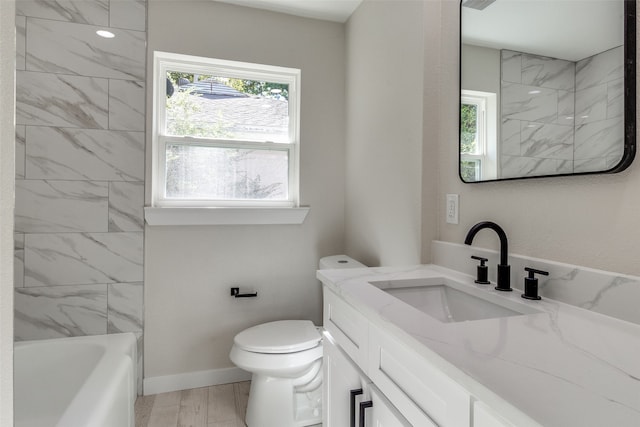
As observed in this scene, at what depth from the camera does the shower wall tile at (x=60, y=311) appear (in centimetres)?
182

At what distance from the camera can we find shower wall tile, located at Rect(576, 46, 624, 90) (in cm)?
79

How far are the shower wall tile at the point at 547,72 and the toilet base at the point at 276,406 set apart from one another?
5.38 feet

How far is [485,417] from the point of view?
521 mm

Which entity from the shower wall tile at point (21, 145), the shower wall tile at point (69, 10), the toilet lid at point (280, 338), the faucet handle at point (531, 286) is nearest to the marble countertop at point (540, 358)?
the faucet handle at point (531, 286)

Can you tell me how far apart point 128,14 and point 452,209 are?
2.08m

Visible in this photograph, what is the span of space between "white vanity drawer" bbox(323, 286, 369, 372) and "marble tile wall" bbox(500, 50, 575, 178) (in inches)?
27.0

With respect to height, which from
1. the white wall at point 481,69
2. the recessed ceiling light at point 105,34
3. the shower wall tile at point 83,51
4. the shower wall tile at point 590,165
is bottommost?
the shower wall tile at point 590,165

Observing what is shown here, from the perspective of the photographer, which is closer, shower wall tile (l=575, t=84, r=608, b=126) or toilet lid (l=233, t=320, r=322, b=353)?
shower wall tile (l=575, t=84, r=608, b=126)

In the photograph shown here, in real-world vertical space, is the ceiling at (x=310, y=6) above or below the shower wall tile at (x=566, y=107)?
above

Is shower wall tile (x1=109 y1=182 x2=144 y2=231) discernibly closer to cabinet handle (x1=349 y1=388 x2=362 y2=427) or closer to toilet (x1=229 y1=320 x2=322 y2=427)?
toilet (x1=229 y1=320 x2=322 y2=427)

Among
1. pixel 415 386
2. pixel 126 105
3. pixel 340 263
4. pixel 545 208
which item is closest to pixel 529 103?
pixel 545 208

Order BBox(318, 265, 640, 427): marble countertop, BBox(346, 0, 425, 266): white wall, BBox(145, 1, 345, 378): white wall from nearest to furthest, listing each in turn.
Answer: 1. BBox(318, 265, 640, 427): marble countertop
2. BBox(346, 0, 425, 266): white wall
3. BBox(145, 1, 345, 378): white wall

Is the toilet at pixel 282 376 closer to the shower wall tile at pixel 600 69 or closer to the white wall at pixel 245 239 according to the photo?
the white wall at pixel 245 239

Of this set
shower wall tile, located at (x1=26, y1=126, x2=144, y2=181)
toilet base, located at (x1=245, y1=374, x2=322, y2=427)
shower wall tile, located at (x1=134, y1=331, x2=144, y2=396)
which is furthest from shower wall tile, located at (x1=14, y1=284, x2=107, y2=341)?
toilet base, located at (x1=245, y1=374, x2=322, y2=427)
